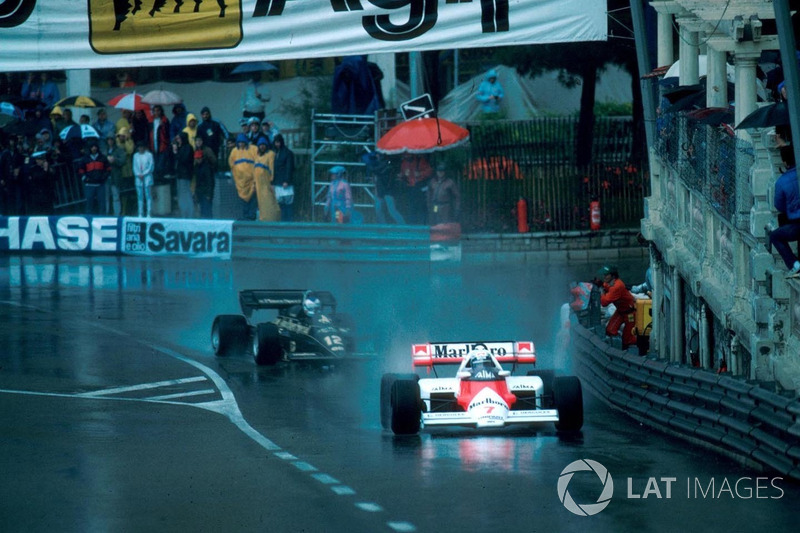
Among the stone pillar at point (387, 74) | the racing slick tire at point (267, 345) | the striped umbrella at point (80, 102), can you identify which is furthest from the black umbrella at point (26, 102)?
the racing slick tire at point (267, 345)

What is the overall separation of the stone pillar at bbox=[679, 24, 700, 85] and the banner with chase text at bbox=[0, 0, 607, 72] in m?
2.66

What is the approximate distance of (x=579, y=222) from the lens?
3188 centimetres

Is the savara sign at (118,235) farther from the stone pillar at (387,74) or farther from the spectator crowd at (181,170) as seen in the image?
the stone pillar at (387,74)

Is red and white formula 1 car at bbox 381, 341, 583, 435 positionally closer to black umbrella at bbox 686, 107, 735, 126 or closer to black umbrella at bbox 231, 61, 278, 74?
black umbrella at bbox 686, 107, 735, 126

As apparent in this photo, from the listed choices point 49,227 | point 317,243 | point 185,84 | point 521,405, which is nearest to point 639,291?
point 521,405

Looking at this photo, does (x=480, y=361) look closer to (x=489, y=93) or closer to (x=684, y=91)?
(x=684, y=91)

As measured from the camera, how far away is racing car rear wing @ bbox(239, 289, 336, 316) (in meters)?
20.5

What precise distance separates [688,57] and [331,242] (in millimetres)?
12121

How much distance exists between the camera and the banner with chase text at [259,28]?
22.0 metres

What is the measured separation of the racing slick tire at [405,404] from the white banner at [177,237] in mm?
16531

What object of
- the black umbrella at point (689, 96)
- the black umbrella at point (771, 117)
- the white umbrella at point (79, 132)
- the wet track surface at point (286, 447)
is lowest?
the wet track surface at point (286, 447)

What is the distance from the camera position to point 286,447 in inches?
553

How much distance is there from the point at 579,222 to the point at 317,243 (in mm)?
5995

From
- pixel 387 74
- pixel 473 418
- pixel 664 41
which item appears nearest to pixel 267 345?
pixel 473 418
